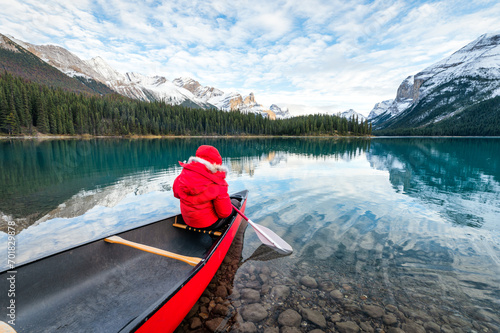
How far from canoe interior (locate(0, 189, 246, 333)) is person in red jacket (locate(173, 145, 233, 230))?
1232 millimetres

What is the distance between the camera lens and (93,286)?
14.8 feet

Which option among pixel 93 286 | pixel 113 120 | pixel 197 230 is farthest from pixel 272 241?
pixel 113 120

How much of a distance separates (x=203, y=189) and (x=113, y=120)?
118050mm

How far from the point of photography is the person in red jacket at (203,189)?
17.6 feet

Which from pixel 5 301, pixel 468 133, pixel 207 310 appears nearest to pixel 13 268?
pixel 5 301

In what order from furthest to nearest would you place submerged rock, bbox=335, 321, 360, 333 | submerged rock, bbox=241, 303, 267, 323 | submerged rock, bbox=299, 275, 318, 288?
submerged rock, bbox=299, 275, 318, 288 < submerged rock, bbox=241, 303, 267, 323 < submerged rock, bbox=335, 321, 360, 333

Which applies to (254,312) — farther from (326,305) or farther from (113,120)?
(113,120)

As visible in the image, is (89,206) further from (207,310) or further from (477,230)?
(477,230)

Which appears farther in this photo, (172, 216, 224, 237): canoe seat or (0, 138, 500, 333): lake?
(172, 216, 224, 237): canoe seat

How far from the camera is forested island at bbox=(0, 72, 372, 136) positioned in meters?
75.1

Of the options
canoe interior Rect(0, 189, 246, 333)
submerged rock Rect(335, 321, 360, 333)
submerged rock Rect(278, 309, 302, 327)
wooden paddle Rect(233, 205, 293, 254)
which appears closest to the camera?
canoe interior Rect(0, 189, 246, 333)

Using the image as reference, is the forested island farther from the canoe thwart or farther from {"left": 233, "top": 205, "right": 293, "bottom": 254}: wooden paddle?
{"left": 233, "top": 205, "right": 293, "bottom": 254}: wooden paddle

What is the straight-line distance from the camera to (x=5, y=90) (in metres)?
75.3

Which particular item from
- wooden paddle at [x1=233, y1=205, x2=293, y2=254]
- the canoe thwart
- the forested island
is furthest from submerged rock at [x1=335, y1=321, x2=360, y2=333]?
the forested island
